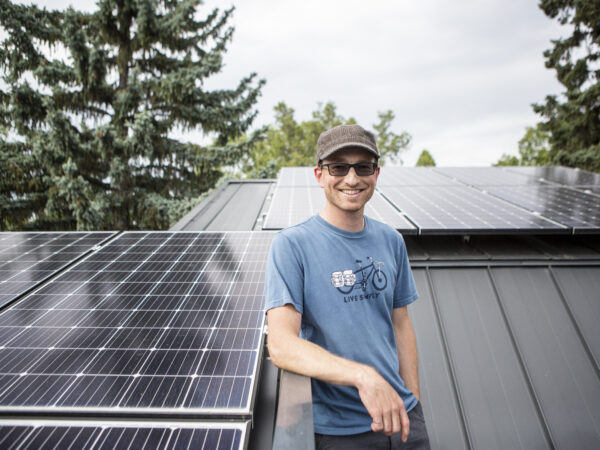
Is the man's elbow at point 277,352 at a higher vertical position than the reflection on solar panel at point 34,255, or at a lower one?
higher

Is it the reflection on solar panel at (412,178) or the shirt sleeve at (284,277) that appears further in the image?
the reflection on solar panel at (412,178)

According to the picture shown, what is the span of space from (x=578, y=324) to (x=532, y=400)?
1395 millimetres

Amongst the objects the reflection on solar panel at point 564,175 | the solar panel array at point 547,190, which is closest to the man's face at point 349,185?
the solar panel array at point 547,190

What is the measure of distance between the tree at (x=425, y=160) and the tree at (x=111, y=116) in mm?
47310

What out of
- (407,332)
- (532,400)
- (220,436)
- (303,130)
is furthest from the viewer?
(303,130)

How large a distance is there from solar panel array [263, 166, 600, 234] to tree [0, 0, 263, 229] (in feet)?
22.7

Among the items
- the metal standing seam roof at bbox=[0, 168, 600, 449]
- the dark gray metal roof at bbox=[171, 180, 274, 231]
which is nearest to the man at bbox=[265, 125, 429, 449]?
the metal standing seam roof at bbox=[0, 168, 600, 449]

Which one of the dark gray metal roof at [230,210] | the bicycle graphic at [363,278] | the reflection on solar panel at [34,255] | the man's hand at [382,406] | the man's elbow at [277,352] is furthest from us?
the dark gray metal roof at [230,210]

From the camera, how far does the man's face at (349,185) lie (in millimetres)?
1957

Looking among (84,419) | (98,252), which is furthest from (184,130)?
(84,419)

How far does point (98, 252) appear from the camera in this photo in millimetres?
4000

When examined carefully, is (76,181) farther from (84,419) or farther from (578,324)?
(578,324)

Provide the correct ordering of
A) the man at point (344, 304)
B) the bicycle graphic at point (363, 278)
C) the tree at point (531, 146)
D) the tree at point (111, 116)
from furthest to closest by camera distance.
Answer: the tree at point (531, 146), the tree at point (111, 116), the bicycle graphic at point (363, 278), the man at point (344, 304)

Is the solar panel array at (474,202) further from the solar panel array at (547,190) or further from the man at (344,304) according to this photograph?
the man at (344,304)
